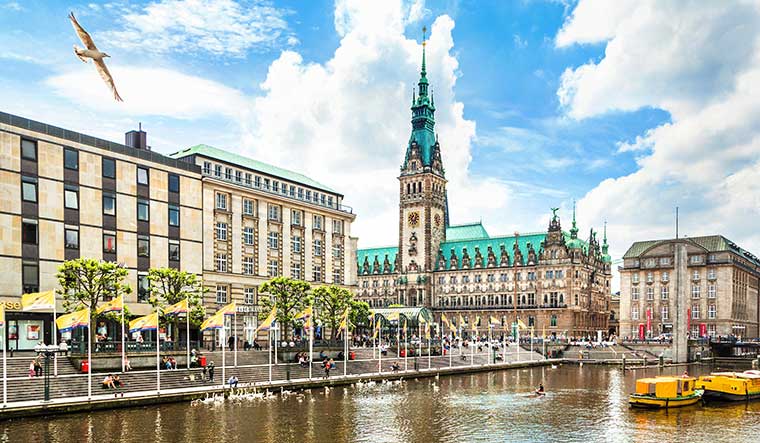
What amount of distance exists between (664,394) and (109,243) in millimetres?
62174

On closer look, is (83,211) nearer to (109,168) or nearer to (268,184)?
(109,168)

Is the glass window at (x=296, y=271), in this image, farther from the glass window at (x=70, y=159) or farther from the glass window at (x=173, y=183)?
the glass window at (x=70, y=159)

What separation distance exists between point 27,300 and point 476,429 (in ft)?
118

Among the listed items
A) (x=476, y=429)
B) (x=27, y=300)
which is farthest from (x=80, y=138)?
(x=476, y=429)

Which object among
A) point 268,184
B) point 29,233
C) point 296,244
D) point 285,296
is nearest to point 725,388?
point 285,296

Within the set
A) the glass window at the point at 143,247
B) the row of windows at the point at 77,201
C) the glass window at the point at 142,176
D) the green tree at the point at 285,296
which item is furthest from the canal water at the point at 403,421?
the glass window at the point at 142,176

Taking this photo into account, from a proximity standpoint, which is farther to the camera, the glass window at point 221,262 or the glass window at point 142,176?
the glass window at point 221,262

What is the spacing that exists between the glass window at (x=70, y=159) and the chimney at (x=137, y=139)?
475 inches

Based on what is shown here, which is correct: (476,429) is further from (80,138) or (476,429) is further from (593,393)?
(80,138)

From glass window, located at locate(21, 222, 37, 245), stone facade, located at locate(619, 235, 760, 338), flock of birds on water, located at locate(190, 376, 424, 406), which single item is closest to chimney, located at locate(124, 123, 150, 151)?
glass window, located at locate(21, 222, 37, 245)

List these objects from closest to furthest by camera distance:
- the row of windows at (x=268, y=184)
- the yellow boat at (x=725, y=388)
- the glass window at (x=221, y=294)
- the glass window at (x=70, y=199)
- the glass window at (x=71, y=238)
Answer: the yellow boat at (x=725, y=388) < the glass window at (x=71, y=238) < the glass window at (x=70, y=199) < the glass window at (x=221, y=294) < the row of windows at (x=268, y=184)

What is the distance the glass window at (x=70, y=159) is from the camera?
79.9 m

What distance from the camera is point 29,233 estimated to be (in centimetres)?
7581

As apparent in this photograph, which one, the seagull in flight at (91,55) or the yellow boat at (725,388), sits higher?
the seagull in flight at (91,55)
